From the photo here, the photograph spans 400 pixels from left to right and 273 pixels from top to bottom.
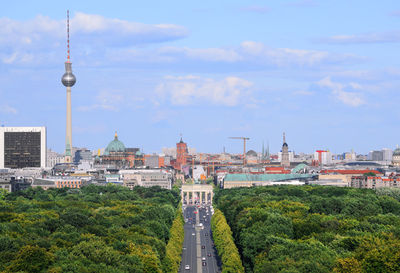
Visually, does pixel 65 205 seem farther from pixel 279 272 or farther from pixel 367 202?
pixel 279 272

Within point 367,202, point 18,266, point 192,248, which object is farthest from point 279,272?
point 367,202

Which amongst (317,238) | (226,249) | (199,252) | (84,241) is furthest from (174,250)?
(84,241)

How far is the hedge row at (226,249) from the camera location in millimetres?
116069

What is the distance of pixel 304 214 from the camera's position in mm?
153500

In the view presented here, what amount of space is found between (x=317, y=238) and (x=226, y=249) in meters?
16.8

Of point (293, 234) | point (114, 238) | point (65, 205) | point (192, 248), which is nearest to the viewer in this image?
point (114, 238)

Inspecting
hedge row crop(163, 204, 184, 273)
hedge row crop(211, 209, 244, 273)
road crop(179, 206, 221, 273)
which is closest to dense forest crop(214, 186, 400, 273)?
hedge row crop(211, 209, 244, 273)

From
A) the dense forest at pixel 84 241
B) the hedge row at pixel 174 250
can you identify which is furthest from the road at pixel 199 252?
the dense forest at pixel 84 241

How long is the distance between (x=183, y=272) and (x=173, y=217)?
6129 centimetres

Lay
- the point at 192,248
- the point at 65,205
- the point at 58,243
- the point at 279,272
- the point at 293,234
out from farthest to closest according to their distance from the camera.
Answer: the point at 65,205 < the point at 192,248 < the point at 293,234 < the point at 58,243 < the point at 279,272

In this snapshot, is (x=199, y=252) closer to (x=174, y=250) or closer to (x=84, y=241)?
(x=174, y=250)

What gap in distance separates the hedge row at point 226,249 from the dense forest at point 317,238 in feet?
4.06

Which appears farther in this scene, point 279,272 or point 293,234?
point 293,234

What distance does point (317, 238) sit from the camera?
117m
